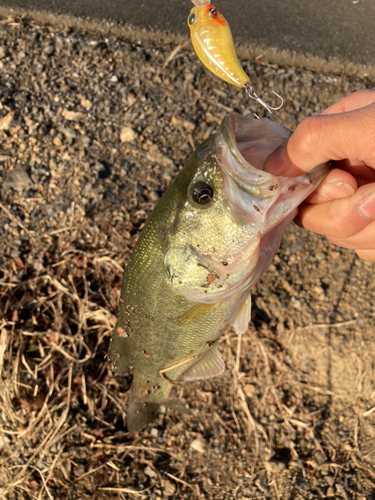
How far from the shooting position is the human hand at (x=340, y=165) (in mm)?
1581

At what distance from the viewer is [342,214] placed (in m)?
1.89

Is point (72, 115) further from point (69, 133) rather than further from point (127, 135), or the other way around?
point (127, 135)

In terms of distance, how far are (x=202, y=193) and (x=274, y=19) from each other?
3.20m

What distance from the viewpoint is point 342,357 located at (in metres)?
3.12

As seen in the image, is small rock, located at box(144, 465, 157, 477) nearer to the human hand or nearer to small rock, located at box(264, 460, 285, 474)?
small rock, located at box(264, 460, 285, 474)

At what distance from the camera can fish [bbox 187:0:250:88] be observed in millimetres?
1709

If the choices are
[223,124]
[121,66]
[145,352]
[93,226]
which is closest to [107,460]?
[145,352]

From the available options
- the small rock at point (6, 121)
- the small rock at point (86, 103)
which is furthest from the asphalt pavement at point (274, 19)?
the small rock at point (6, 121)

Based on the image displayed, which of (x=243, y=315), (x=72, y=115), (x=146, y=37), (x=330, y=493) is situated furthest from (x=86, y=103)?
(x=330, y=493)

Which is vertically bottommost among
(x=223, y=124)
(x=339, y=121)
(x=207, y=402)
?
(x=207, y=402)

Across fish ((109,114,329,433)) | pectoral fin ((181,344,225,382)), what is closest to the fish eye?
fish ((109,114,329,433))

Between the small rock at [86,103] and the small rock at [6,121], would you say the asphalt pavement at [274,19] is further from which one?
the small rock at [6,121]

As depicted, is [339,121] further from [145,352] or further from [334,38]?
[334,38]

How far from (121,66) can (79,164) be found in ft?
3.42
